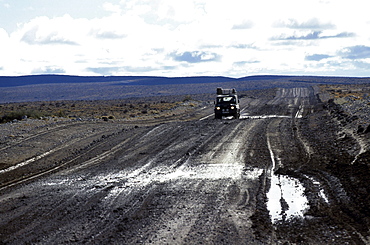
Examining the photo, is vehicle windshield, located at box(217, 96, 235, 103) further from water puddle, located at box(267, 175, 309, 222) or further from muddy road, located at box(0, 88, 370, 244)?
water puddle, located at box(267, 175, 309, 222)

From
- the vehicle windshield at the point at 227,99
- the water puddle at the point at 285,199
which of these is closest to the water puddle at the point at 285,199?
the water puddle at the point at 285,199

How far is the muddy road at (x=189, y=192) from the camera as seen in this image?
25.3 feet

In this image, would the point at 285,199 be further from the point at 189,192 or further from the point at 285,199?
the point at 189,192

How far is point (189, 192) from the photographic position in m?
10.8

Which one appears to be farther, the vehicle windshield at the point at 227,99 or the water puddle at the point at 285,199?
the vehicle windshield at the point at 227,99

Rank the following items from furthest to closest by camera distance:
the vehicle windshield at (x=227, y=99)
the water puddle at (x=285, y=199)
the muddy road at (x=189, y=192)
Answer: the vehicle windshield at (x=227, y=99)
the water puddle at (x=285, y=199)
the muddy road at (x=189, y=192)

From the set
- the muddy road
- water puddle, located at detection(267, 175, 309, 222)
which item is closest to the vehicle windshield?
the muddy road

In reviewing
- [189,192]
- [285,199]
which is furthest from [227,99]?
[285,199]

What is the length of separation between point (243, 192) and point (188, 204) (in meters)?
1.72

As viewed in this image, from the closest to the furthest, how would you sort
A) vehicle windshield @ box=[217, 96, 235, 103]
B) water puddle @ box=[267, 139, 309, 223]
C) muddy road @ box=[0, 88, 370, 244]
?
muddy road @ box=[0, 88, 370, 244]
water puddle @ box=[267, 139, 309, 223]
vehicle windshield @ box=[217, 96, 235, 103]

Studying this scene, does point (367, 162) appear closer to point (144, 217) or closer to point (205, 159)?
point (205, 159)

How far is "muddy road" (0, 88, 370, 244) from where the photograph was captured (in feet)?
25.3

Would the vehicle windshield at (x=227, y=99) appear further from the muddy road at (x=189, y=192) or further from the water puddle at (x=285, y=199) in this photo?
the water puddle at (x=285, y=199)

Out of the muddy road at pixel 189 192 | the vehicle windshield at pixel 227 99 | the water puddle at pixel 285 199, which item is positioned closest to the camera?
the muddy road at pixel 189 192
